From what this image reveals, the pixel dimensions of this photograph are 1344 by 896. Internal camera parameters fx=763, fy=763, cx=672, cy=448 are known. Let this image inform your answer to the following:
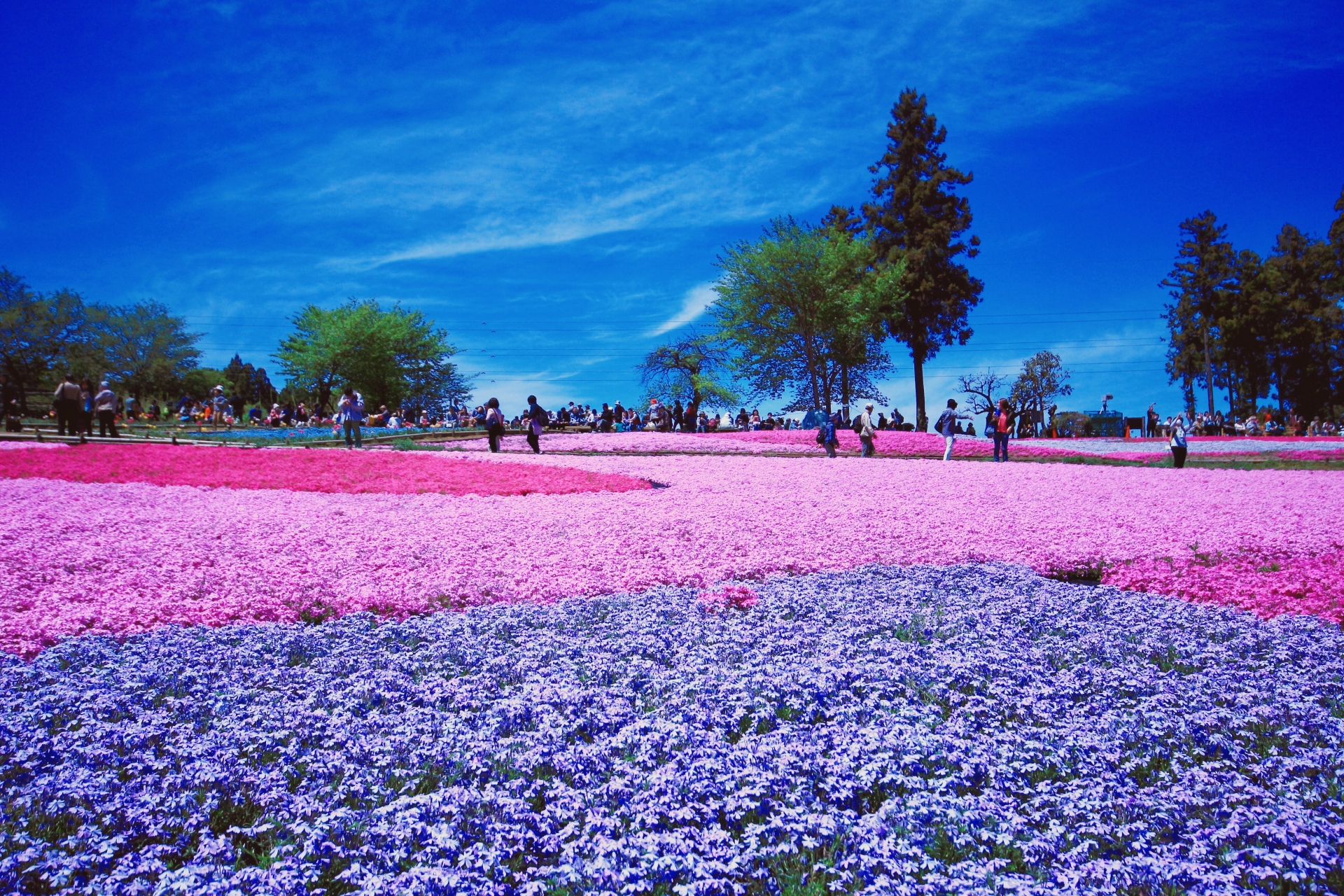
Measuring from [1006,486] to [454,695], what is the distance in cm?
1136

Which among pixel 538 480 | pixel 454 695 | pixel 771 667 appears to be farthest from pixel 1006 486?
pixel 454 695

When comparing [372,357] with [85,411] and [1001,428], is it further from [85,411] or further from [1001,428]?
[1001,428]

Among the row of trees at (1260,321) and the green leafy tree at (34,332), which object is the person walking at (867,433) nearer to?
the row of trees at (1260,321)

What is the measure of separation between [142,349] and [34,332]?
9256 millimetres

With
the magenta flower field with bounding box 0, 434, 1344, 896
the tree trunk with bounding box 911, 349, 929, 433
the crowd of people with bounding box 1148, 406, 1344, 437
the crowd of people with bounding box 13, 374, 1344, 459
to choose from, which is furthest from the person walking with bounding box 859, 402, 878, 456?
the crowd of people with bounding box 1148, 406, 1344, 437

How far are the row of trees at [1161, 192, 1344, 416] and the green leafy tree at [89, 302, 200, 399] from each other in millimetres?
79042

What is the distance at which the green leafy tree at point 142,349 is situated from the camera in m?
59.2

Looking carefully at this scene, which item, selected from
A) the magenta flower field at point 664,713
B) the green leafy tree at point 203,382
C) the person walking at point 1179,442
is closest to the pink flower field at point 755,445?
the person walking at point 1179,442

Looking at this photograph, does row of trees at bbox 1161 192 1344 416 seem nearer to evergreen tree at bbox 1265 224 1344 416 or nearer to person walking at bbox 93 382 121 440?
evergreen tree at bbox 1265 224 1344 416

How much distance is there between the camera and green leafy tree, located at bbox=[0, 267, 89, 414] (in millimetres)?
52094

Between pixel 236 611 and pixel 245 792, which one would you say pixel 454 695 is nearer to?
pixel 245 792

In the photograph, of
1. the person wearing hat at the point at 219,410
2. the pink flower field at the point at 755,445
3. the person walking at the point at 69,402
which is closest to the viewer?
the person walking at the point at 69,402

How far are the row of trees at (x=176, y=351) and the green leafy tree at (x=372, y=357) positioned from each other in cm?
7

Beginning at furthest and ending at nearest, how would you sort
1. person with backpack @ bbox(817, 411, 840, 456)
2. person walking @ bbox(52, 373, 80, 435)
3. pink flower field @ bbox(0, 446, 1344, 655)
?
person with backpack @ bbox(817, 411, 840, 456), person walking @ bbox(52, 373, 80, 435), pink flower field @ bbox(0, 446, 1344, 655)
